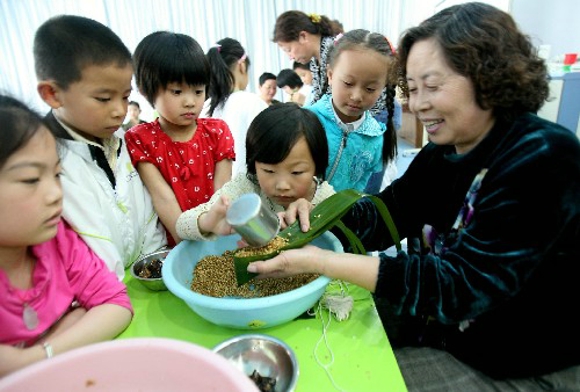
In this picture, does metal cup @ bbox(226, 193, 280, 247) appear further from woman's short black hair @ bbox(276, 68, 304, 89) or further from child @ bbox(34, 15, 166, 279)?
woman's short black hair @ bbox(276, 68, 304, 89)

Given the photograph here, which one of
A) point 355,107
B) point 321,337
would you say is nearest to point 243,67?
point 355,107

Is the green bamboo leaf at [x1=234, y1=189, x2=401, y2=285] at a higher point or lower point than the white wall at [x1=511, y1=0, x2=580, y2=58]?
lower

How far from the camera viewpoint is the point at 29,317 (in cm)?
82

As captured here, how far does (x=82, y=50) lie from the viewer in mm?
1031

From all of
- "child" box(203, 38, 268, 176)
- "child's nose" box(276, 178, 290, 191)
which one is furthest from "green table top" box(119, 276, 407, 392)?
"child" box(203, 38, 268, 176)

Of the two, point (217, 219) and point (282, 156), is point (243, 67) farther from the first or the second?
point (217, 219)

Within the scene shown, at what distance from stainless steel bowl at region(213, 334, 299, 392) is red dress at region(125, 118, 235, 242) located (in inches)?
28.1

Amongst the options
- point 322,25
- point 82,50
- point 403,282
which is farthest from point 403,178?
point 322,25

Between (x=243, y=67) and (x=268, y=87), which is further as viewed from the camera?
(x=268, y=87)

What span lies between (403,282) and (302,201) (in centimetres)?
39

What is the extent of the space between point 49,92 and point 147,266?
57 centimetres

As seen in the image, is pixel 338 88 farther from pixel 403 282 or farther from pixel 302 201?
pixel 403 282

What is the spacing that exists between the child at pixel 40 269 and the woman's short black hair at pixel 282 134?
0.57 m

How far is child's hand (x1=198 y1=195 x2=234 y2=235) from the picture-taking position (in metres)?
1.04
